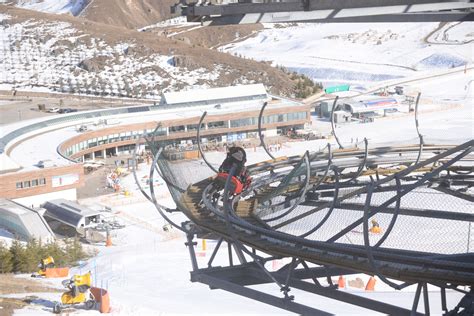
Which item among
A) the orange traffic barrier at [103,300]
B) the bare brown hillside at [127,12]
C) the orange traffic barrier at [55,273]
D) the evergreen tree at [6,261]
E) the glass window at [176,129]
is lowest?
the glass window at [176,129]

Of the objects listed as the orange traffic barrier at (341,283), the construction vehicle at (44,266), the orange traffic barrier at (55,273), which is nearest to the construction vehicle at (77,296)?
the orange traffic barrier at (55,273)

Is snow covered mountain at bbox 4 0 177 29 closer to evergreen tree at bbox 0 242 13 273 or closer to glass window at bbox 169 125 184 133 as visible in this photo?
glass window at bbox 169 125 184 133

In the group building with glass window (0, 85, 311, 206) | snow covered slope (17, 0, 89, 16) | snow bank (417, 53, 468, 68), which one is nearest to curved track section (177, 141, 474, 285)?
building with glass window (0, 85, 311, 206)

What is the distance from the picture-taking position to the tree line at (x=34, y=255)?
54.3 feet

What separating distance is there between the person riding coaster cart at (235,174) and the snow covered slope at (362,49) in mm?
42524

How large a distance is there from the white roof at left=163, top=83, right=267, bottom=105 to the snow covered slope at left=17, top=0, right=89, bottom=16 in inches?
1999

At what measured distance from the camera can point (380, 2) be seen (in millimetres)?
6723

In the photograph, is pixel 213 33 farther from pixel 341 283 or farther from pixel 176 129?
pixel 341 283

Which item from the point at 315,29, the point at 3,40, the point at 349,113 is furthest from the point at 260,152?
the point at 315,29

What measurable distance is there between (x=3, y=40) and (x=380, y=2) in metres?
53.3

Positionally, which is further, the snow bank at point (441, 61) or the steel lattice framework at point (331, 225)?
the snow bank at point (441, 61)

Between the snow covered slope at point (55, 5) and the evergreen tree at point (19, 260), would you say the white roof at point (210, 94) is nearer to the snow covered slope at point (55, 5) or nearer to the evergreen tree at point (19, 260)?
the evergreen tree at point (19, 260)

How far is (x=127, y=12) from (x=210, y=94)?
5013cm

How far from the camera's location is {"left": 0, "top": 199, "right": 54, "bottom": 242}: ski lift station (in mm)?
19797
